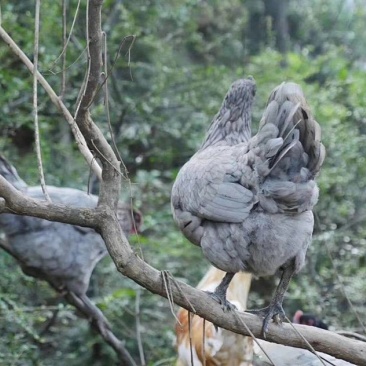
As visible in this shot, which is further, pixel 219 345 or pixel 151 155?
pixel 151 155

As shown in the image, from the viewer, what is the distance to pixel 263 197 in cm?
194

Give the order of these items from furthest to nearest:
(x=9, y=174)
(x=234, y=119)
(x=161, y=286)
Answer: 1. (x=9, y=174)
2. (x=234, y=119)
3. (x=161, y=286)

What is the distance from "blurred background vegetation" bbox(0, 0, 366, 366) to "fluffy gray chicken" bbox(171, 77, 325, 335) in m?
1.64

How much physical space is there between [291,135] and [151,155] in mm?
3011

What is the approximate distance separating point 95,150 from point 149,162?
328cm

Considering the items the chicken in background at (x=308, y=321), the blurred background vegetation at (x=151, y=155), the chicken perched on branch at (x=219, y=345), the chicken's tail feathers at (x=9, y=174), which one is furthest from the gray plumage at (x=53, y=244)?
the chicken in background at (x=308, y=321)

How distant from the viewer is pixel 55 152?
4426 millimetres

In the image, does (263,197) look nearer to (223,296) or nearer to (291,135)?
(291,135)

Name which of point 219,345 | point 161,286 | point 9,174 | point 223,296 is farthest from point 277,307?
point 9,174

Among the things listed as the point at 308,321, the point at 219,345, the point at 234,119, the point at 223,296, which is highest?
the point at 234,119

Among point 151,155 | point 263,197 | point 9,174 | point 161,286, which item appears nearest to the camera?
point 161,286

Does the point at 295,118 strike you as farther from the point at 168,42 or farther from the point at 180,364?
the point at 168,42

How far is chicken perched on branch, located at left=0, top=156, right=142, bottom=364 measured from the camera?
3168mm

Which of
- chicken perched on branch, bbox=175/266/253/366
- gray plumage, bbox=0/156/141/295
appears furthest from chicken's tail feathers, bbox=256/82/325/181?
gray plumage, bbox=0/156/141/295
